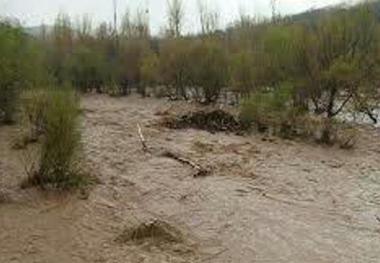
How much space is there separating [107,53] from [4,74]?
35351mm

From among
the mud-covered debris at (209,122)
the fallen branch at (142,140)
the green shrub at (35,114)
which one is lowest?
the fallen branch at (142,140)

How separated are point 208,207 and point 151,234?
2.94m

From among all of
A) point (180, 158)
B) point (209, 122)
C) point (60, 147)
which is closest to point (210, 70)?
point (209, 122)

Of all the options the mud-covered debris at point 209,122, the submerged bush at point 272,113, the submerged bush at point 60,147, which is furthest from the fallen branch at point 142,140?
the submerged bush at point 60,147

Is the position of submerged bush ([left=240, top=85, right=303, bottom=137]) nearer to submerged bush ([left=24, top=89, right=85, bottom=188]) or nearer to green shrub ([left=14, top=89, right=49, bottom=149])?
green shrub ([left=14, top=89, right=49, bottom=149])

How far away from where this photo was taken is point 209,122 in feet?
102

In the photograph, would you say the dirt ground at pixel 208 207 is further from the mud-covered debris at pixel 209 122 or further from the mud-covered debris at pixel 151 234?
the mud-covered debris at pixel 209 122

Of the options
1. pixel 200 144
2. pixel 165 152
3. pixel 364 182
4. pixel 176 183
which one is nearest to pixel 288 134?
pixel 200 144

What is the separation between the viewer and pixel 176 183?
61.8ft

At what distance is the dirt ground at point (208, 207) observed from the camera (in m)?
12.9

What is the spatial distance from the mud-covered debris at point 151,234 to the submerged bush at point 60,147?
323 cm

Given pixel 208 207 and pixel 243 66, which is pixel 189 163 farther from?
pixel 243 66

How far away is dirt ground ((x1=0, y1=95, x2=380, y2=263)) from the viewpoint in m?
12.9

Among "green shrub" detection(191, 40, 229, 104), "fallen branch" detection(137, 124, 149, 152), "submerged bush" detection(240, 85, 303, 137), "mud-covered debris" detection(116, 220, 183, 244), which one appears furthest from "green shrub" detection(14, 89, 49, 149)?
"green shrub" detection(191, 40, 229, 104)
